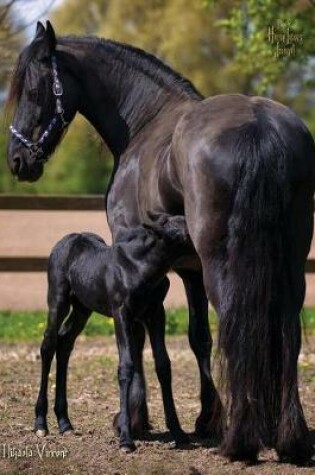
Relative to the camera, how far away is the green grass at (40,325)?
1120 cm

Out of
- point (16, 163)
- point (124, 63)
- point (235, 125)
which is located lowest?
point (16, 163)

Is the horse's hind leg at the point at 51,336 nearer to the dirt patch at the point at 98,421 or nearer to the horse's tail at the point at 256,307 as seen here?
the dirt patch at the point at 98,421

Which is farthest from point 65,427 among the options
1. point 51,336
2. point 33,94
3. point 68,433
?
point 33,94

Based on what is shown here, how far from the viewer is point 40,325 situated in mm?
11539

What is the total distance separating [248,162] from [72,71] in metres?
1.94

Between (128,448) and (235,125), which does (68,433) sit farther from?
(235,125)

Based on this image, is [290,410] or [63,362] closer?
[290,410]

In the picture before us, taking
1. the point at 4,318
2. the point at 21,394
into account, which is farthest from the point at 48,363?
the point at 4,318

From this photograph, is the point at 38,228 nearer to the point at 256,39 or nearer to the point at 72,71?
the point at 256,39

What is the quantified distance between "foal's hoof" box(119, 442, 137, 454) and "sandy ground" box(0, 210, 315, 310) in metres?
7.11

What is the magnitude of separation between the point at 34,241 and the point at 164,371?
7.12 metres

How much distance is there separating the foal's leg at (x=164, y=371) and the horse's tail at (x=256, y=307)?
0.65 meters

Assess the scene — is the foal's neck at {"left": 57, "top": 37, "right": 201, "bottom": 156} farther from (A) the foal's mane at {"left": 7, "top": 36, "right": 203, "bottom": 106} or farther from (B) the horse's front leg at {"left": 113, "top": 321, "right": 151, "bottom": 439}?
(B) the horse's front leg at {"left": 113, "top": 321, "right": 151, "bottom": 439}

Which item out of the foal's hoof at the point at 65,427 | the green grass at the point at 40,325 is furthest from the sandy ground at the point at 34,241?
the foal's hoof at the point at 65,427
